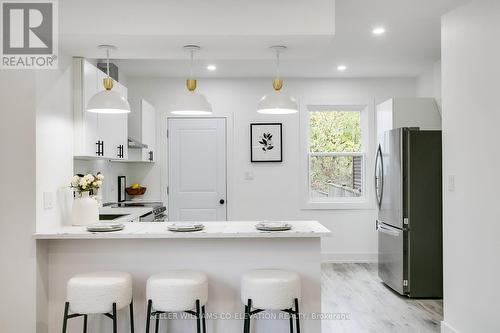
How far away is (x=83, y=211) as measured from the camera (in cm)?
310

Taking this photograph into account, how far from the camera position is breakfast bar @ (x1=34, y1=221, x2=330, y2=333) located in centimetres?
294

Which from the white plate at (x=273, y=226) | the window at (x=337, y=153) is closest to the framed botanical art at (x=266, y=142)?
the window at (x=337, y=153)

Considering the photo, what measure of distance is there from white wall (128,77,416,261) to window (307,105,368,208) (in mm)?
232

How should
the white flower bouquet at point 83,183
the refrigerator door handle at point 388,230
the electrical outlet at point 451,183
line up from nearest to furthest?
the white flower bouquet at point 83,183, the electrical outlet at point 451,183, the refrigerator door handle at point 388,230

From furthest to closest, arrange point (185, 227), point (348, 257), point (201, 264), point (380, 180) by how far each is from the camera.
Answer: point (348, 257), point (380, 180), point (201, 264), point (185, 227)

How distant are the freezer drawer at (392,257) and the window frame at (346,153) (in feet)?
3.61

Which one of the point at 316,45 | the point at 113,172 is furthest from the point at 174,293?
the point at 113,172

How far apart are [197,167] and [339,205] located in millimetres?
2077

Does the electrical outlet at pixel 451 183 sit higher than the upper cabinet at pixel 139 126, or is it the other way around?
the upper cabinet at pixel 139 126

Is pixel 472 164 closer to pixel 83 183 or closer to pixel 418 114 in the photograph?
pixel 418 114

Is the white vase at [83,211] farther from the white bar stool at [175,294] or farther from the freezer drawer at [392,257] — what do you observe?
the freezer drawer at [392,257]

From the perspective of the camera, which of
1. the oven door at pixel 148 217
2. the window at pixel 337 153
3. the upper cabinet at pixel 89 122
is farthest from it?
the window at pixel 337 153

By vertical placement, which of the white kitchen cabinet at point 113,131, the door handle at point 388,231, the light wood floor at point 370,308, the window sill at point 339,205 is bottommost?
the light wood floor at point 370,308

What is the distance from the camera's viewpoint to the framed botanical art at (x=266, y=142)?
5.84 metres
